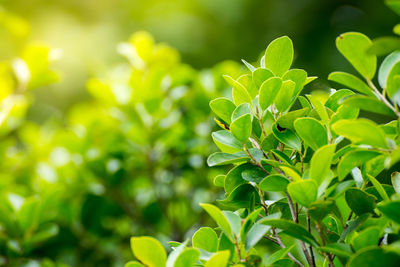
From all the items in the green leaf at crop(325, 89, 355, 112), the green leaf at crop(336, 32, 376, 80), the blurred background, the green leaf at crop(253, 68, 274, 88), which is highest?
the green leaf at crop(336, 32, 376, 80)

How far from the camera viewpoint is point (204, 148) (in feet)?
4.47

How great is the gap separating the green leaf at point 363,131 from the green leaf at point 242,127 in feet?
0.41

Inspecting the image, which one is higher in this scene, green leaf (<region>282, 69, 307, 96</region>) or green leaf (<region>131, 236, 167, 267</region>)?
green leaf (<region>282, 69, 307, 96</region>)

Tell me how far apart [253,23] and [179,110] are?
1867 mm

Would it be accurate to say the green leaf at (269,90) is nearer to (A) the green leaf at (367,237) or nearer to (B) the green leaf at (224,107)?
(B) the green leaf at (224,107)

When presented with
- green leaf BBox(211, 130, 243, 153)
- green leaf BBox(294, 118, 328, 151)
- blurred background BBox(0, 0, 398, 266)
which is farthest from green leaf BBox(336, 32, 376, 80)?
blurred background BBox(0, 0, 398, 266)

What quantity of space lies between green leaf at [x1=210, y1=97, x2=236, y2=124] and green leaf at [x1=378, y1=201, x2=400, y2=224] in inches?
10.6

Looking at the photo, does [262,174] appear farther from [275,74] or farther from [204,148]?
[204,148]

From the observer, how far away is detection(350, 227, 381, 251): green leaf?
46cm

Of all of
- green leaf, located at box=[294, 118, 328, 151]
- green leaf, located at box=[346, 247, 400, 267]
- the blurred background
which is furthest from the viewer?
the blurred background

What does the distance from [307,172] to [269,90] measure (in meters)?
0.13

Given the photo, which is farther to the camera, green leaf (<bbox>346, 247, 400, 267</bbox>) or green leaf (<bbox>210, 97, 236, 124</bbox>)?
green leaf (<bbox>210, 97, 236, 124</bbox>)

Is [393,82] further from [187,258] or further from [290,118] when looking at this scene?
[187,258]

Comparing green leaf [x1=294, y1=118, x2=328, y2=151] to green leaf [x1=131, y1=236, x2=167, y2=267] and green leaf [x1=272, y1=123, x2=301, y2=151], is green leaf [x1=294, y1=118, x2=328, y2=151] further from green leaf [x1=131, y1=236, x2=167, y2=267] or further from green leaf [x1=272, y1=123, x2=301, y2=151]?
green leaf [x1=131, y1=236, x2=167, y2=267]
